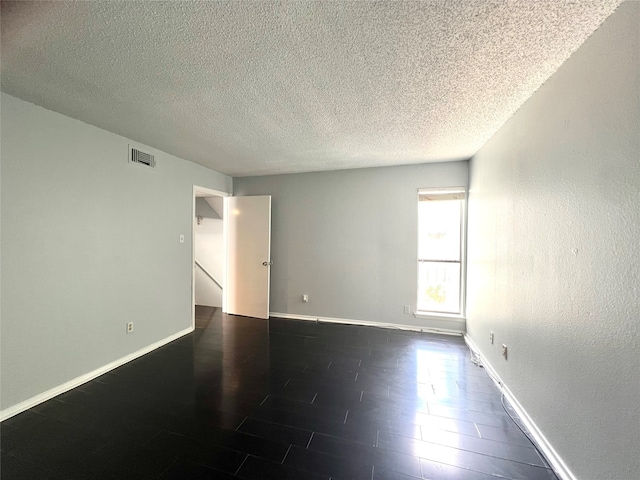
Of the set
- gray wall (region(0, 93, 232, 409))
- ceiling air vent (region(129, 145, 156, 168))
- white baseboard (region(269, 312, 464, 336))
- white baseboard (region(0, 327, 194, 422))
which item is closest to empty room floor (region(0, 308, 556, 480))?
white baseboard (region(0, 327, 194, 422))

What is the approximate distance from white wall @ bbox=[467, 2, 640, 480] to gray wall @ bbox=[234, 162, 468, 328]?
1570mm

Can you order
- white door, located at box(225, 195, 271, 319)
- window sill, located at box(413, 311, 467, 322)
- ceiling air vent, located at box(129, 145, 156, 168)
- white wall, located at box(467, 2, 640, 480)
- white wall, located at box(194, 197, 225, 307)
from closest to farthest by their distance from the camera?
white wall, located at box(467, 2, 640, 480) → ceiling air vent, located at box(129, 145, 156, 168) → window sill, located at box(413, 311, 467, 322) → white door, located at box(225, 195, 271, 319) → white wall, located at box(194, 197, 225, 307)

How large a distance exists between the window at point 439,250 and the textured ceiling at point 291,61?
133 centimetres

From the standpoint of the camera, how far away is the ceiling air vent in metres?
2.66

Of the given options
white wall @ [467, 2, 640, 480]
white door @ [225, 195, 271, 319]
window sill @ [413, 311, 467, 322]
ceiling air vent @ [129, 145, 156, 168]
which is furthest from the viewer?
white door @ [225, 195, 271, 319]

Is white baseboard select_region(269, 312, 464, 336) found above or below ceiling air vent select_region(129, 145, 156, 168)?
below

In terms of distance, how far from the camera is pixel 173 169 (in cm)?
318

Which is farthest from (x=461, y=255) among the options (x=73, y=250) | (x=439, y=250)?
(x=73, y=250)

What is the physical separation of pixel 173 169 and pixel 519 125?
3654 mm

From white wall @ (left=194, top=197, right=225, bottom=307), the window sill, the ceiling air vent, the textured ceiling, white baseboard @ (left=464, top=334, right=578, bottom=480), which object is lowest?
white baseboard @ (left=464, top=334, right=578, bottom=480)

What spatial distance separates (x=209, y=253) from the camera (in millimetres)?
5113

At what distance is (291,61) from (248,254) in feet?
10.6

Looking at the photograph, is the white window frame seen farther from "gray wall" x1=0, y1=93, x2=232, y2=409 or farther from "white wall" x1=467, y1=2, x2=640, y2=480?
"gray wall" x1=0, y1=93, x2=232, y2=409

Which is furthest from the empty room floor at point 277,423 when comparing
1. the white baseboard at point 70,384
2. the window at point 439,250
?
the window at point 439,250
